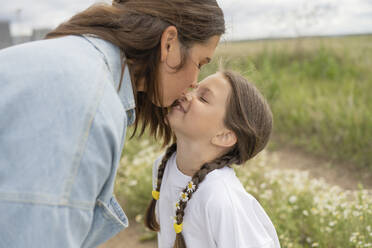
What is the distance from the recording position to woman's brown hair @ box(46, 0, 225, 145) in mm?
1461

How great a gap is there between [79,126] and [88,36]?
0.46 metres

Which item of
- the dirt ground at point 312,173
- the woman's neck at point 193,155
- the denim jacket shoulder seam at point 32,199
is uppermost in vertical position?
the denim jacket shoulder seam at point 32,199

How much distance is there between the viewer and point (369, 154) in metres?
4.19

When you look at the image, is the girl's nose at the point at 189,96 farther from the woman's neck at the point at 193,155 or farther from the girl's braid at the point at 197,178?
the girl's braid at the point at 197,178

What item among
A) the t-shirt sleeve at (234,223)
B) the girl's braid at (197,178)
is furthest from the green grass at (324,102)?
the t-shirt sleeve at (234,223)

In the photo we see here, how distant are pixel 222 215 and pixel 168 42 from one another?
2.39ft

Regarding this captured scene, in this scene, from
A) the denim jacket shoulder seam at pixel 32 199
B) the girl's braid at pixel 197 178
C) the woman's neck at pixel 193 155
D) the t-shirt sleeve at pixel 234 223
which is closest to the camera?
the denim jacket shoulder seam at pixel 32 199

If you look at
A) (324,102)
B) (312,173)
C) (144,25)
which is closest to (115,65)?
(144,25)

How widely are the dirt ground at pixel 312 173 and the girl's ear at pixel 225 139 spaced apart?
5.32ft

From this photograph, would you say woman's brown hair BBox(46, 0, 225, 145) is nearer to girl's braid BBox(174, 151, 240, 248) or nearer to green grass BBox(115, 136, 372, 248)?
girl's braid BBox(174, 151, 240, 248)

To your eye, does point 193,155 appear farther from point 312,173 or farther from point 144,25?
point 312,173

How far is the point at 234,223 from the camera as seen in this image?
157 cm

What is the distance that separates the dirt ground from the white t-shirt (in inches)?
57.7

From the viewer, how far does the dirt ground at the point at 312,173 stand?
323cm
